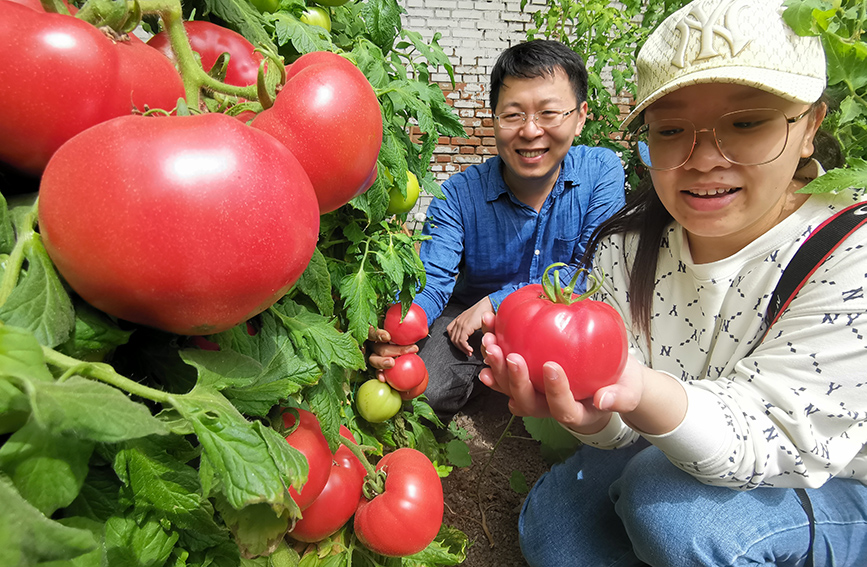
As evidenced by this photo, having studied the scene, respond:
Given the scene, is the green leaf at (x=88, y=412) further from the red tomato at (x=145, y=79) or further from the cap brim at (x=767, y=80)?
the cap brim at (x=767, y=80)

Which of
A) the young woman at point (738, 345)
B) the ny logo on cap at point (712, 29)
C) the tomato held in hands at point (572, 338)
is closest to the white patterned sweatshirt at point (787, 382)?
the young woman at point (738, 345)

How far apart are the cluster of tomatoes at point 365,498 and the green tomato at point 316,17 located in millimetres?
682

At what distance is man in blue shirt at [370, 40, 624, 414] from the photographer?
5.93 feet

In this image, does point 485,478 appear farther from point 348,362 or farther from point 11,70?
point 11,70

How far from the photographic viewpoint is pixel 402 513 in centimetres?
82

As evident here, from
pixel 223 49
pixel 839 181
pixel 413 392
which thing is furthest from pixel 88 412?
pixel 413 392

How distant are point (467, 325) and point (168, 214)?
65.1 inches

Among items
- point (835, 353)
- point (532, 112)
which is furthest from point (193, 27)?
point (532, 112)

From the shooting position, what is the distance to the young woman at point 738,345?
782mm

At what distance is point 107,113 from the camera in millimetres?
311

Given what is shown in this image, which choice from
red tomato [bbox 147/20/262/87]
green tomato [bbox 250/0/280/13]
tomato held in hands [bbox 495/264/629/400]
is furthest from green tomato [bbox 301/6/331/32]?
tomato held in hands [bbox 495/264/629/400]

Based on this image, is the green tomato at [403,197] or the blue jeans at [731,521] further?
the green tomato at [403,197]

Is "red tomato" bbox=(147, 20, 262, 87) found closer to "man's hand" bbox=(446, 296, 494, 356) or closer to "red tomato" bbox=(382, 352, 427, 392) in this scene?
"red tomato" bbox=(382, 352, 427, 392)

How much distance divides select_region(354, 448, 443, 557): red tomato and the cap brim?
796mm
